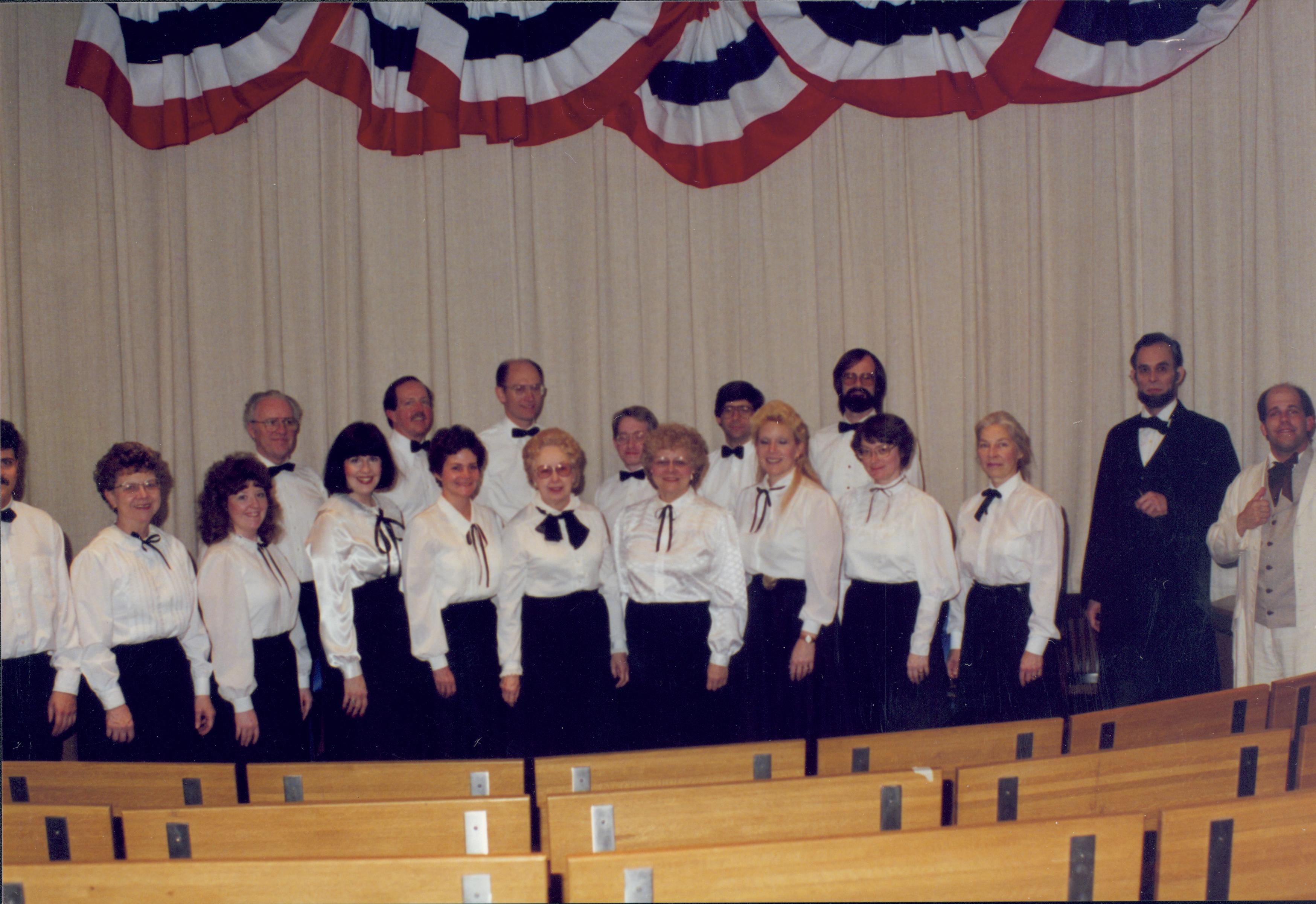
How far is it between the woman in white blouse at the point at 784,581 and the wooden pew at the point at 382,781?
1497 mm

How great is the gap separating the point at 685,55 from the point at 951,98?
1.58 meters

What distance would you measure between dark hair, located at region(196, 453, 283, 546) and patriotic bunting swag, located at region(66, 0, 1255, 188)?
8.49 ft

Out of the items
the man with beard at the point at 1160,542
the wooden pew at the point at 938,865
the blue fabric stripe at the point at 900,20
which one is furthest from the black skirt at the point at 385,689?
the blue fabric stripe at the point at 900,20

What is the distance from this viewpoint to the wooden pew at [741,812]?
89.2 inches

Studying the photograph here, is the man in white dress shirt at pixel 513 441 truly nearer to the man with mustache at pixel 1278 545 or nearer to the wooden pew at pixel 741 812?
the wooden pew at pixel 741 812

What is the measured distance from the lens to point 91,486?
18.5 feet

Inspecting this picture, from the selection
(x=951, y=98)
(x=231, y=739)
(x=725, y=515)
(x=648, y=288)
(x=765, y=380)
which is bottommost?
(x=231, y=739)

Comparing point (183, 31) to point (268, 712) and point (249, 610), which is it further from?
point (268, 712)

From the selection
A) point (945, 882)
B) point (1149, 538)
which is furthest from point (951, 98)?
point (945, 882)

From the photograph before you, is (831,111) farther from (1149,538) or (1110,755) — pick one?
(1110,755)

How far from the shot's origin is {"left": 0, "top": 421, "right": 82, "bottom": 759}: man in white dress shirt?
329 centimetres

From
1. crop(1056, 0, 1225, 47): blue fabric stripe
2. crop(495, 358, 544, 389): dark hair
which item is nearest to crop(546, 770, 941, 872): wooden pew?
crop(495, 358, 544, 389): dark hair

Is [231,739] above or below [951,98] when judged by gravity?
below

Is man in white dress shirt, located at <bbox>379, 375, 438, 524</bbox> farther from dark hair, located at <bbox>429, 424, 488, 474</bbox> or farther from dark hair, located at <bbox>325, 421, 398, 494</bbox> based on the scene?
dark hair, located at <bbox>429, 424, 488, 474</bbox>
